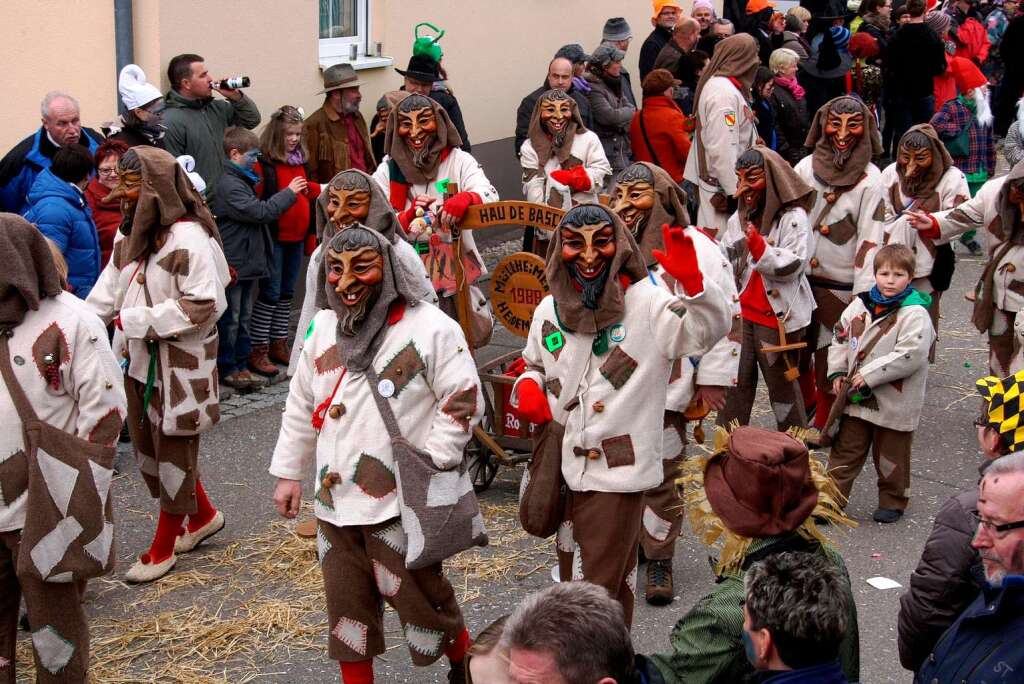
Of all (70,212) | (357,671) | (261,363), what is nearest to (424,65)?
(261,363)

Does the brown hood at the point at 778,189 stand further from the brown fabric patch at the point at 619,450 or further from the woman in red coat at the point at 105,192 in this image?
the woman in red coat at the point at 105,192

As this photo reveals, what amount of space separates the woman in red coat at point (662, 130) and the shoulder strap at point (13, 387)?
8094 mm

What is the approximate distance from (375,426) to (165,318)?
1.82 meters

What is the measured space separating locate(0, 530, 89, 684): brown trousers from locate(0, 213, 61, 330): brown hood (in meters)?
0.88

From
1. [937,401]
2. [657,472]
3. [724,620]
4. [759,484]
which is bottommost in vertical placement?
[937,401]

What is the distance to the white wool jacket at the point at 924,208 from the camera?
8.51 meters

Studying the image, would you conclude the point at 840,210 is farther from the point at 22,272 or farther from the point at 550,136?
the point at 22,272

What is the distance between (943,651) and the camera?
3.62 m

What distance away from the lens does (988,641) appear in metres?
3.46

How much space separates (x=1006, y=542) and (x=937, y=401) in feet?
21.4

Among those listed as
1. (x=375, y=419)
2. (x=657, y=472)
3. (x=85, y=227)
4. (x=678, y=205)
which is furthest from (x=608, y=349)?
(x=85, y=227)

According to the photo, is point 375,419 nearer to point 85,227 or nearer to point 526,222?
point 526,222

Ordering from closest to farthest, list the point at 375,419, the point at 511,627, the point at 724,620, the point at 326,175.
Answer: the point at 511,627
the point at 724,620
the point at 375,419
the point at 326,175

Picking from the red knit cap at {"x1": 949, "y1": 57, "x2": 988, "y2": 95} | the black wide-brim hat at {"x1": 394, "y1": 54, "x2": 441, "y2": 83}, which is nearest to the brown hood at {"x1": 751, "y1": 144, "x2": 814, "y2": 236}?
the black wide-brim hat at {"x1": 394, "y1": 54, "x2": 441, "y2": 83}
